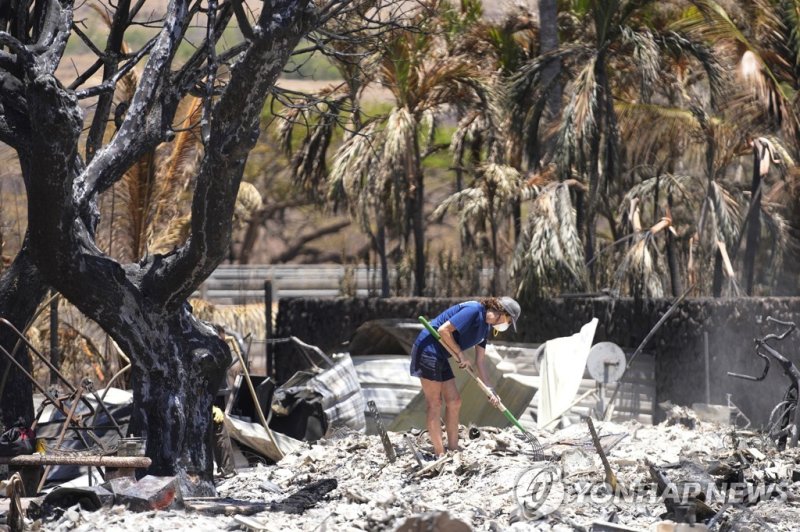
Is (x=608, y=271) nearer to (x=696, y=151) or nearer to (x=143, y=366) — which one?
(x=696, y=151)

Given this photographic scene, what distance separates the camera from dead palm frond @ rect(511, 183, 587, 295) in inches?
569

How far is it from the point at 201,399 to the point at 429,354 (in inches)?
76.0

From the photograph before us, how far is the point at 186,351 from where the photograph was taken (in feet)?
31.8

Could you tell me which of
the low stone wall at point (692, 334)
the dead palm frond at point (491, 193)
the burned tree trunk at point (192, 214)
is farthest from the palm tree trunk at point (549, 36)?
the burned tree trunk at point (192, 214)

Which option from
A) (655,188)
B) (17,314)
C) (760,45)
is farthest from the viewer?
(760,45)

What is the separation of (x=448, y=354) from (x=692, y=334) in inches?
159

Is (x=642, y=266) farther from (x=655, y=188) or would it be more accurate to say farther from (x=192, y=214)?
(x=192, y=214)

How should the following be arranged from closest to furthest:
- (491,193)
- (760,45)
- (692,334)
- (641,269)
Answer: (692,334) → (641,269) → (491,193) → (760,45)

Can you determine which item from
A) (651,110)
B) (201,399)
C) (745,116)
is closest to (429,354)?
(201,399)

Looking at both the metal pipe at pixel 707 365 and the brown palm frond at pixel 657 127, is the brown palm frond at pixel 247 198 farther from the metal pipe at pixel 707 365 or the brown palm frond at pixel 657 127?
the metal pipe at pixel 707 365

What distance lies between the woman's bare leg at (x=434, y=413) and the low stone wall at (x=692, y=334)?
13.3ft

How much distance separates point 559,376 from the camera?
460 inches

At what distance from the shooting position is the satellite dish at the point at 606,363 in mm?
12016

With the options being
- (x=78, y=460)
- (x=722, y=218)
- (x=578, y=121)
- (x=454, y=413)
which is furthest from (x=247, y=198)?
(x=78, y=460)
